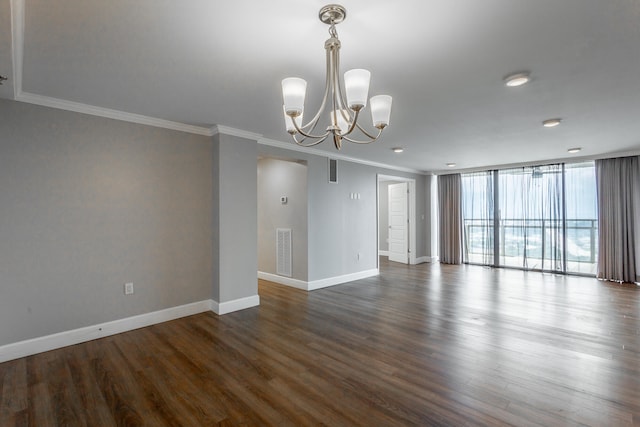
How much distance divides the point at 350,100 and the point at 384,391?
2.14 m

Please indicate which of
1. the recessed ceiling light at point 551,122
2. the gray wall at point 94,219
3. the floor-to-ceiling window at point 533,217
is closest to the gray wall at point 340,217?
the gray wall at point 94,219

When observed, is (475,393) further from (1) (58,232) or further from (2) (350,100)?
(1) (58,232)

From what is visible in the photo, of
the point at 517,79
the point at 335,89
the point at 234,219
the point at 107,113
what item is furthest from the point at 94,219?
the point at 517,79

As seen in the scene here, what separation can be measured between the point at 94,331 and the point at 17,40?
2817 mm

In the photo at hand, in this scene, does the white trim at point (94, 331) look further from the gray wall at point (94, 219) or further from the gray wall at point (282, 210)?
the gray wall at point (282, 210)

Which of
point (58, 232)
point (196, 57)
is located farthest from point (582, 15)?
point (58, 232)

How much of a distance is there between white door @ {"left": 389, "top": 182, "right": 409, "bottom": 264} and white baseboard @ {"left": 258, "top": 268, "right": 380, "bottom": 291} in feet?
6.59

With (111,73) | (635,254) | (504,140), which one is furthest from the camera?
(635,254)

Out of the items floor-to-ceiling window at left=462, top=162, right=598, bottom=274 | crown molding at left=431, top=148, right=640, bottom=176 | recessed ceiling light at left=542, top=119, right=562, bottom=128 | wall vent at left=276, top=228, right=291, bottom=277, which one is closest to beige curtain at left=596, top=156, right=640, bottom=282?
crown molding at left=431, top=148, right=640, bottom=176

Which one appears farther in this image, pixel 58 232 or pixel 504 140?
pixel 504 140

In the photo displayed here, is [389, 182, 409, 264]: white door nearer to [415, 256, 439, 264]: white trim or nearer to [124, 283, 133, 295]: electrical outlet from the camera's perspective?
[415, 256, 439, 264]: white trim

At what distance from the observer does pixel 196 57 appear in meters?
2.30

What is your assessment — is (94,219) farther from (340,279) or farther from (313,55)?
(340,279)

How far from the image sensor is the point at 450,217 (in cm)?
832
